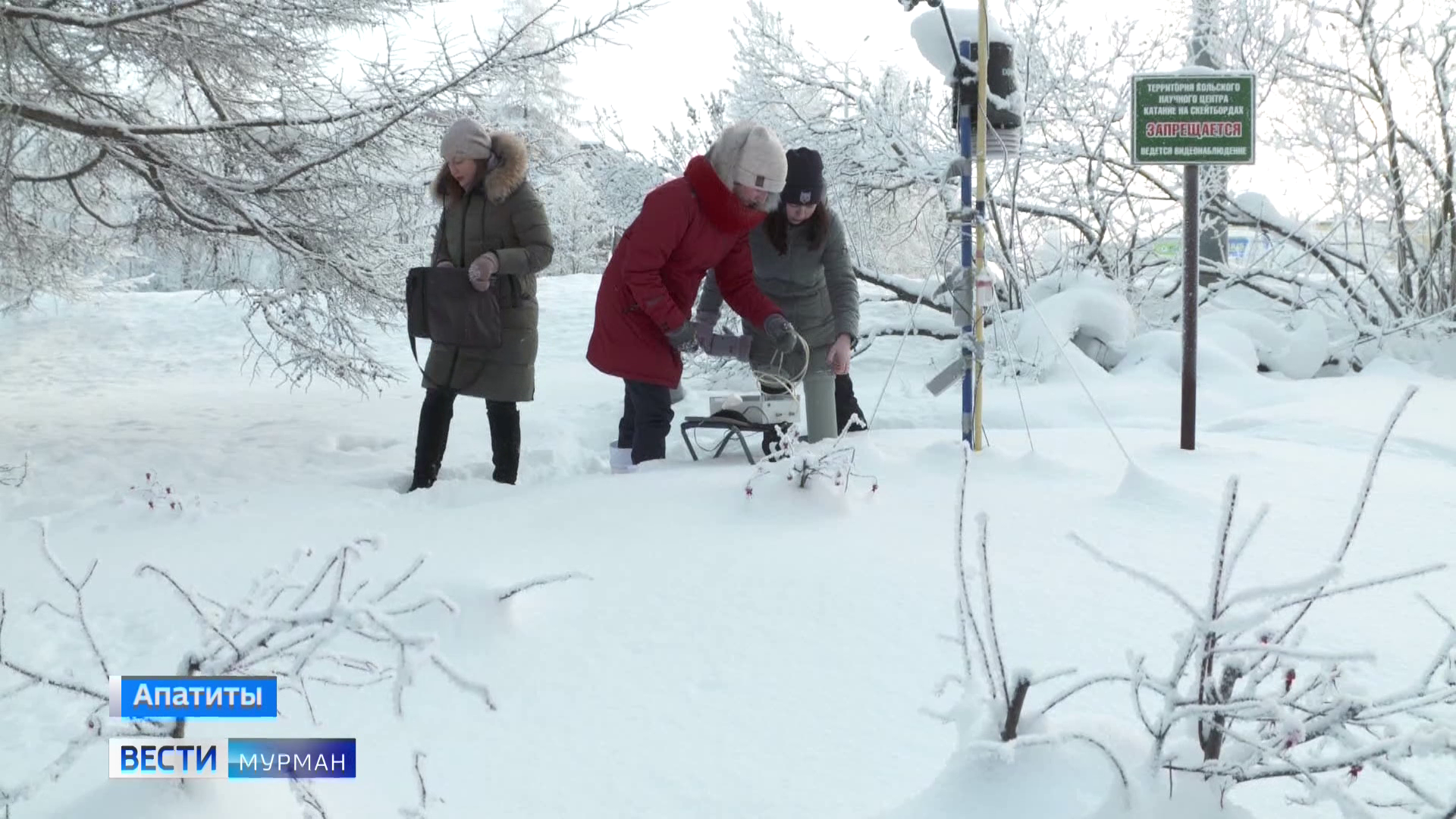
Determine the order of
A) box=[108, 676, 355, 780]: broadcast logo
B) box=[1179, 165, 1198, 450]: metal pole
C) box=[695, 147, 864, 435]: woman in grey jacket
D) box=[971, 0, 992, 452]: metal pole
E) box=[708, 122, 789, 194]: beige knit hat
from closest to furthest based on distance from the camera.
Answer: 1. box=[108, 676, 355, 780]: broadcast logo
2. box=[708, 122, 789, 194]: beige knit hat
3. box=[971, 0, 992, 452]: metal pole
4. box=[695, 147, 864, 435]: woman in grey jacket
5. box=[1179, 165, 1198, 450]: metal pole

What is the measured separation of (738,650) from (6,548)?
2.35 meters

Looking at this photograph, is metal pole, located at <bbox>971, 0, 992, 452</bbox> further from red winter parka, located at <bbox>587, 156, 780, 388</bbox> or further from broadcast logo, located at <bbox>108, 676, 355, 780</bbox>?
broadcast logo, located at <bbox>108, 676, 355, 780</bbox>

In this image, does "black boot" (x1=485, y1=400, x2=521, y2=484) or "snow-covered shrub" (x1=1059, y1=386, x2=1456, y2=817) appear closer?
"snow-covered shrub" (x1=1059, y1=386, x2=1456, y2=817)

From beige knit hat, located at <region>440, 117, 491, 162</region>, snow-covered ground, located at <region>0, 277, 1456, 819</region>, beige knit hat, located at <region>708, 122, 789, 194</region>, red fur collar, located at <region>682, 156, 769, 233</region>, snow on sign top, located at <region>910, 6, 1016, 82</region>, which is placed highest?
snow on sign top, located at <region>910, 6, 1016, 82</region>

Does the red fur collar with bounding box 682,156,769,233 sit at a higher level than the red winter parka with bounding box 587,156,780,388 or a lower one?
higher

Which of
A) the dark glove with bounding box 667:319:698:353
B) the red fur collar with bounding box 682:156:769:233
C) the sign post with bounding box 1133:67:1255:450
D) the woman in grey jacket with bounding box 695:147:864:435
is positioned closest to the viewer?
the red fur collar with bounding box 682:156:769:233

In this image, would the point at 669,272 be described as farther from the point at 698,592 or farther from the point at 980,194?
the point at 698,592

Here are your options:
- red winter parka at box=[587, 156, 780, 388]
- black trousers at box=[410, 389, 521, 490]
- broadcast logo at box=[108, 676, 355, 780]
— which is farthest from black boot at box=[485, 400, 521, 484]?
broadcast logo at box=[108, 676, 355, 780]

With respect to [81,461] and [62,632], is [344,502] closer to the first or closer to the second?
[62,632]

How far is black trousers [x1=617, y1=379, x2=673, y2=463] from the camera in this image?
380cm

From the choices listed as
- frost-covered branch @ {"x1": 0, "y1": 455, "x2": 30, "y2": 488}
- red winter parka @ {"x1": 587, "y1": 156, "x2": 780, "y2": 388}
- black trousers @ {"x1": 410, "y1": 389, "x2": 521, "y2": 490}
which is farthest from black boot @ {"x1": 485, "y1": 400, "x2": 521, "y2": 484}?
frost-covered branch @ {"x1": 0, "y1": 455, "x2": 30, "y2": 488}

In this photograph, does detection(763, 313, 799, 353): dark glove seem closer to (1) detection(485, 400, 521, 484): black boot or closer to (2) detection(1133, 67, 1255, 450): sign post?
(1) detection(485, 400, 521, 484): black boot

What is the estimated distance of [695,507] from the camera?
10.3ft

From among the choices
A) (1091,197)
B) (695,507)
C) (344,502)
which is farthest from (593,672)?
(1091,197)
